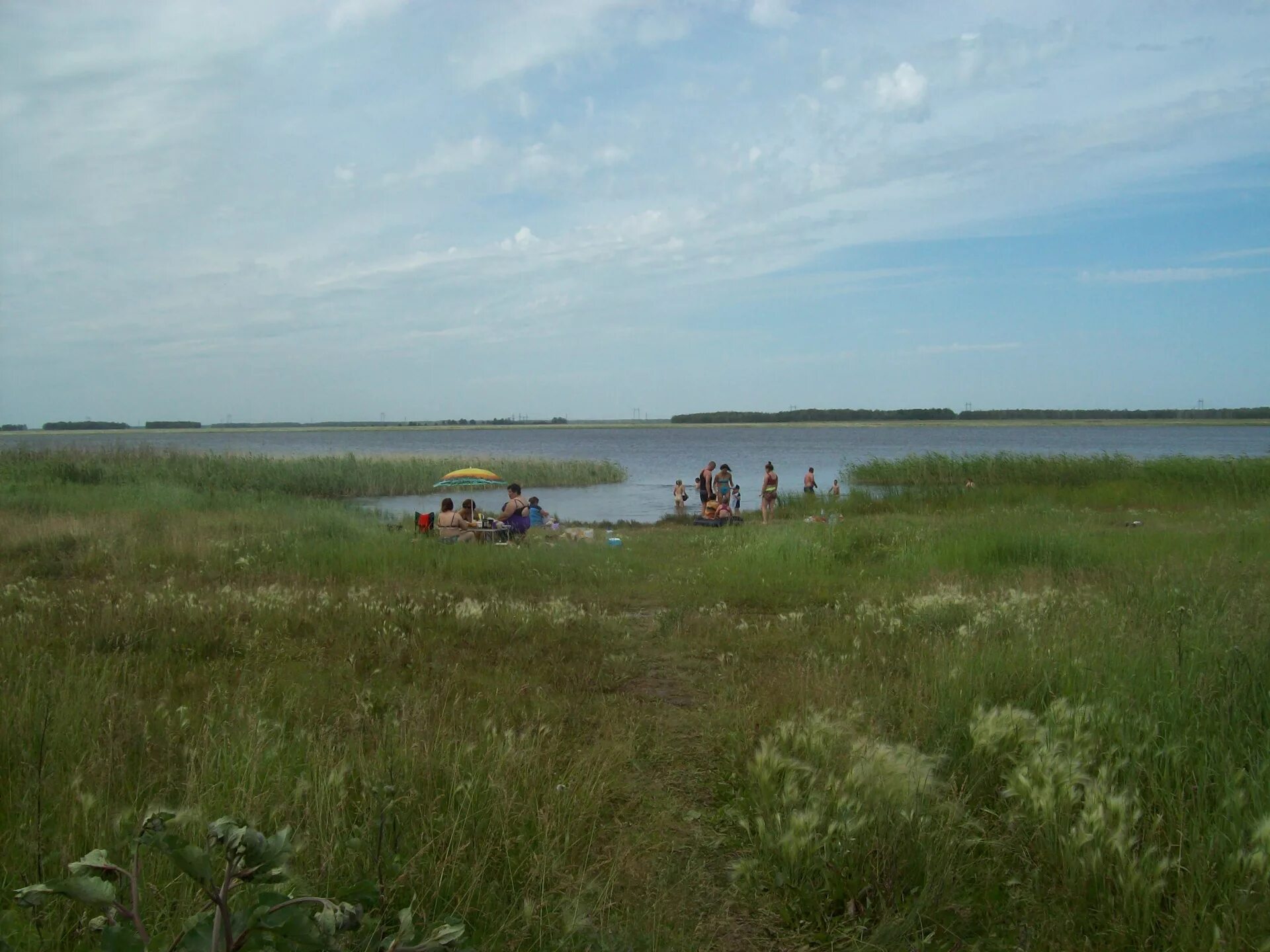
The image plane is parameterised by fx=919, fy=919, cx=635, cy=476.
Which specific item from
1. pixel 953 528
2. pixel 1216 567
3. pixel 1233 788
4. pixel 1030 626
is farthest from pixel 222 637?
pixel 953 528

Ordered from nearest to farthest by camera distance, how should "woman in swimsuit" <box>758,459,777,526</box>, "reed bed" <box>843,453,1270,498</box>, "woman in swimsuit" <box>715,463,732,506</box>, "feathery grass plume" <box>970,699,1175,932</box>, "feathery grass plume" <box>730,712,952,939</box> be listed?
"feathery grass plume" <box>970,699,1175,932</box>
"feathery grass plume" <box>730,712,952,939</box>
"woman in swimsuit" <box>758,459,777,526</box>
"woman in swimsuit" <box>715,463,732,506</box>
"reed bed" <box>843,453,1270,498</box>

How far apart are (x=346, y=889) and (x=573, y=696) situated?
4.05m

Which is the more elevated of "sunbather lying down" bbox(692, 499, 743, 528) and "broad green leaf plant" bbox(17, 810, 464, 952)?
"broad green leaf plant" bbox(17, 810, 464, 952)

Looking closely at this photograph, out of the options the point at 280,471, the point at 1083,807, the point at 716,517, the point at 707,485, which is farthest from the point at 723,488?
the point at 1083,807

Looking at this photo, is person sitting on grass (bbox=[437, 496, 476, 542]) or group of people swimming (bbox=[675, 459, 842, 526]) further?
group of people swimming (bbox=[675, 459, 842, 526])

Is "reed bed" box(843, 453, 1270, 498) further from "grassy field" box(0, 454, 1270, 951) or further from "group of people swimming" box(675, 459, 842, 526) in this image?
"grassy field" box(0, 454, 1270, 951)

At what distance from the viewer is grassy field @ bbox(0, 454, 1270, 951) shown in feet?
11.0

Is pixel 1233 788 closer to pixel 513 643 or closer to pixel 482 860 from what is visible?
pixel 482 860

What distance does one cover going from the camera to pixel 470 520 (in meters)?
17.8

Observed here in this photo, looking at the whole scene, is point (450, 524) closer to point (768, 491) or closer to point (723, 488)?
point (723, 488)

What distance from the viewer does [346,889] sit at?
7.38 ft

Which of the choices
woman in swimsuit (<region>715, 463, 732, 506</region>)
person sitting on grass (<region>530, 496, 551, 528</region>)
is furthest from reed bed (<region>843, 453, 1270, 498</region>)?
person sitting on grass (<region>530, 496, 551, 528</region>)

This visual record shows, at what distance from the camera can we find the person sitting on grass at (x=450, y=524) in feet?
54.4

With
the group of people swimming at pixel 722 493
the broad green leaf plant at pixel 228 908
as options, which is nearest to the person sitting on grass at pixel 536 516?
the group of people swimming at pixel 722 493
